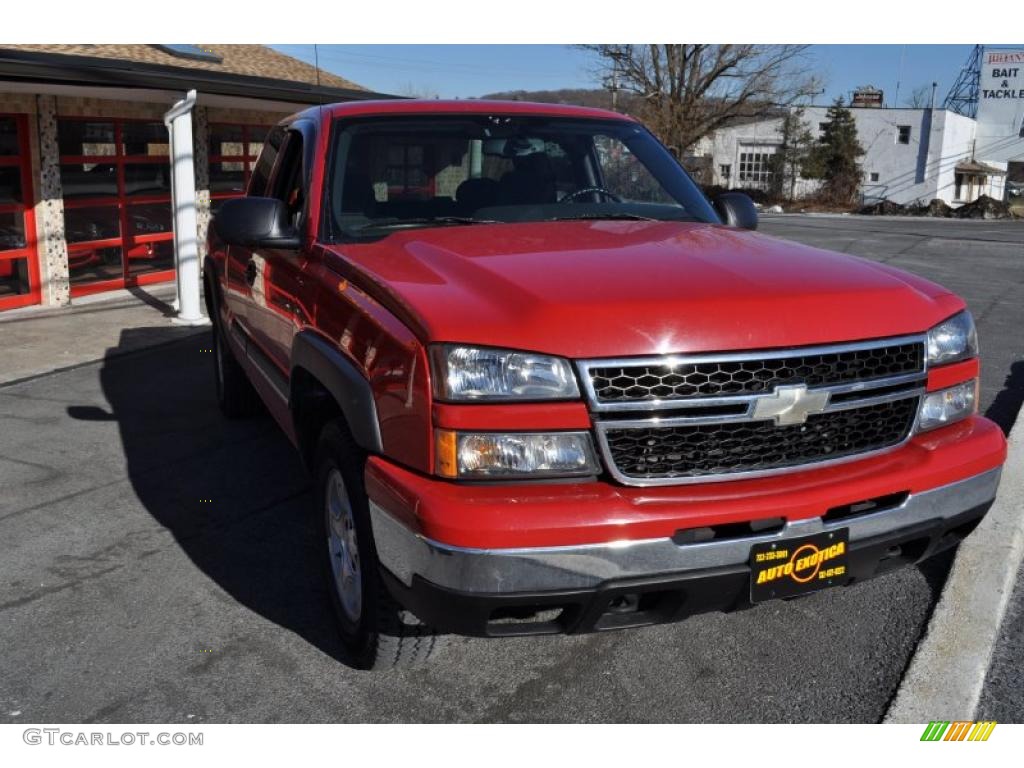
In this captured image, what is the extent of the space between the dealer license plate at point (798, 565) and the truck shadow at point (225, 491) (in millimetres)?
1536

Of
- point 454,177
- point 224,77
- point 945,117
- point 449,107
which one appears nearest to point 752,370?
point 454,177

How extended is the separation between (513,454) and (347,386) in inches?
26.1

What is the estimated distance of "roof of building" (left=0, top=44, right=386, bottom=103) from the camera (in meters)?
9.23

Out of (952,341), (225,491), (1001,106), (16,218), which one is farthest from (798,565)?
(1001,106)

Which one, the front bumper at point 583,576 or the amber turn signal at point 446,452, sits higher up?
the amber turn signal at point 446,452

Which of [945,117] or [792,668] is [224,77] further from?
[945,117]

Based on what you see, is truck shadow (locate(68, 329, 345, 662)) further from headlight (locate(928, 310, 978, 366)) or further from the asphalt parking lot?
headlight (locate(928, 310, 978, 366))

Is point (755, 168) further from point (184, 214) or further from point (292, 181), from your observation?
point (292, 181)

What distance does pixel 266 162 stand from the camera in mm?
5383

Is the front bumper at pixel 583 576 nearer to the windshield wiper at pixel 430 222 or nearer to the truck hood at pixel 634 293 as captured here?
the truck hood at pixel 634 293

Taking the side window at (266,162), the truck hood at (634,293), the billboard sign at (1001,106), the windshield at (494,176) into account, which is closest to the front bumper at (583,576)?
the truck hood at (634,293)

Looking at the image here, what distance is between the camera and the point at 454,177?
4078mm

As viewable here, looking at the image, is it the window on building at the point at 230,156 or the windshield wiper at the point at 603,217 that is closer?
the windshield wiper at the point at 603,217

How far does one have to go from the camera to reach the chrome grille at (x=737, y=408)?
2.58 metres
